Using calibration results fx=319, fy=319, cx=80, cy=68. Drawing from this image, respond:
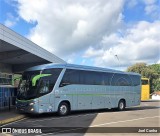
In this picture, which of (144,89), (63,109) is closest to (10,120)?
(63,109)

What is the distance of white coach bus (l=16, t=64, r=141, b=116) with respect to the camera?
1833 cm

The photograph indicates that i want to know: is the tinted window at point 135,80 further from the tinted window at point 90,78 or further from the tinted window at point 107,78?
the tinted window at point 90,78

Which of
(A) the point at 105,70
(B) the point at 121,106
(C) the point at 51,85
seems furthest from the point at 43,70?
(B) the point at 121,106

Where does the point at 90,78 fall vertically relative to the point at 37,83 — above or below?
above

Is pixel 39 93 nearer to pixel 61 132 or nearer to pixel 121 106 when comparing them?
pixel 61 132

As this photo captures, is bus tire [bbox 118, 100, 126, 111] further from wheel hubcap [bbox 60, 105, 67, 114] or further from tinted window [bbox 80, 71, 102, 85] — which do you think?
wheel hubcap [bbox 60, 105, 67, 114]

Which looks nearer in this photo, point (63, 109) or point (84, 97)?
point (63, 109)

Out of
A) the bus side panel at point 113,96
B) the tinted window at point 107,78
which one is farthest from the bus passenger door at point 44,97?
the bus side panel at point 113,96

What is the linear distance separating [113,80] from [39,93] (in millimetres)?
7412

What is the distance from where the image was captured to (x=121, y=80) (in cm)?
2469

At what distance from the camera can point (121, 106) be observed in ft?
81.5

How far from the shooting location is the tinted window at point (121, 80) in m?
23.9

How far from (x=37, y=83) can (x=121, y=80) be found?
858 centimetres

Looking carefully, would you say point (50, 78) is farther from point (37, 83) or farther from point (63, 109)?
point (63, 109)
